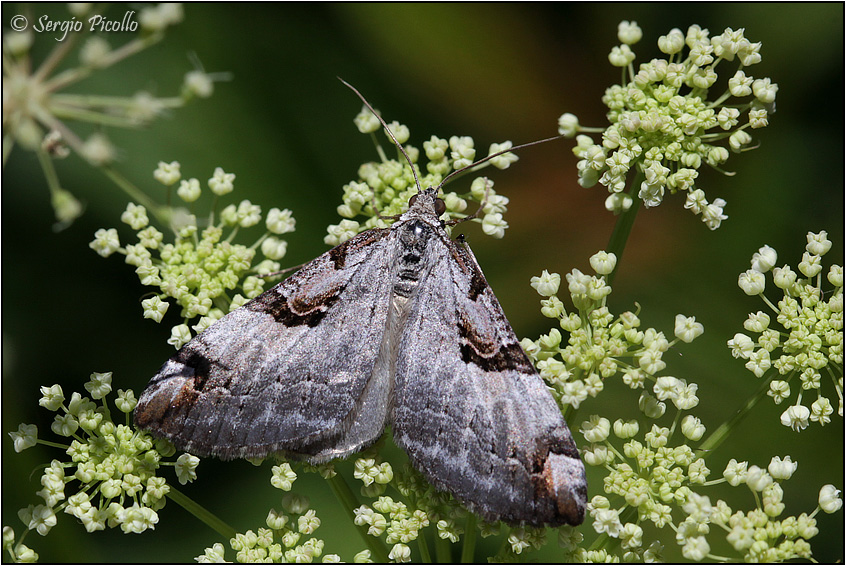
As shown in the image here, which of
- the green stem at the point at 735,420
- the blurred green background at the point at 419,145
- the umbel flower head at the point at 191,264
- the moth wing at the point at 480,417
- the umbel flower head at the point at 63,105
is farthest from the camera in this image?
the blurred green background at the point at 419,145

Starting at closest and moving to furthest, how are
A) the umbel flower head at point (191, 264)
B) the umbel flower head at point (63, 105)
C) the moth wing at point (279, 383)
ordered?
1. the umbel flower head at point (63, 105)
2. the moth wing at point (279, 383)
3. the umbel flower head at point (191, 264)

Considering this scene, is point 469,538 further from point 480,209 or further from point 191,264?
point 191,264

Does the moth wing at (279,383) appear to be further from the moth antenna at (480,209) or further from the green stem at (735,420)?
the green stem at (735,420)

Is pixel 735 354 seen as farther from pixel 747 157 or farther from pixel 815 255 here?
pixel 747 157

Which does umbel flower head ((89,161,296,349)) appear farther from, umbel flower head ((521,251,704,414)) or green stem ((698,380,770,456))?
green stem ((698,380,770,456))

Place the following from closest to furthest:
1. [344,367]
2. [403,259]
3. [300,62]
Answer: [344,367] < [403,259] < [300,62]

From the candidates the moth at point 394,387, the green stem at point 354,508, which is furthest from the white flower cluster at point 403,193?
the green stem at point 354,508

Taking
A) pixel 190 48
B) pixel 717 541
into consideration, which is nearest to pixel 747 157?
pixel 717 541
